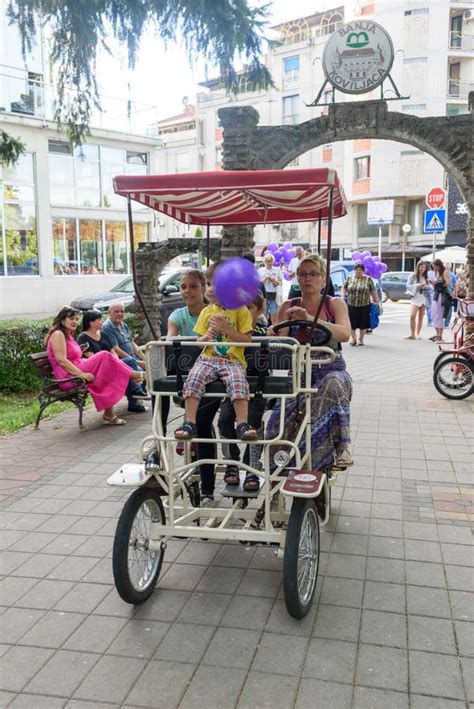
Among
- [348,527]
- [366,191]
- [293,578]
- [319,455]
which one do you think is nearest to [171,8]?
[319,455]

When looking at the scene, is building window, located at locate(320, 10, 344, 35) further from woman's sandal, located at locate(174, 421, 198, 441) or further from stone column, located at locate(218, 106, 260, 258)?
woman's sandal, located at locate(174, 421, 198, 441)

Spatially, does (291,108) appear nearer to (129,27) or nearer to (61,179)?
(61,179)

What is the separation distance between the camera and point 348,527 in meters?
4.50

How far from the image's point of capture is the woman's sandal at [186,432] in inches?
140

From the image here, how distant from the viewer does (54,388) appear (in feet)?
23.7

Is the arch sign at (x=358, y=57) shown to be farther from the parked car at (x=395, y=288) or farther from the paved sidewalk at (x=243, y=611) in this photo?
the parked car at (x=395, y=288)

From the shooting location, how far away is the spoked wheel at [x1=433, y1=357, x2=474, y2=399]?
8.80 metres

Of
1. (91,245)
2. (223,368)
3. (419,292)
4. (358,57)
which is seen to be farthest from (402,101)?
(223,368)

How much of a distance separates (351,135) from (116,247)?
16669mm

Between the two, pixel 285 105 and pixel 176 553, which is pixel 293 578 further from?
pixel 285 105

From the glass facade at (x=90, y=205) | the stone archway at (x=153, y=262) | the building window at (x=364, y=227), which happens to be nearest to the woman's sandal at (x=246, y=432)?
the stone archway at (x=153, y=262)

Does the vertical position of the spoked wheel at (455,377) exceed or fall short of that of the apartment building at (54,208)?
it falls short

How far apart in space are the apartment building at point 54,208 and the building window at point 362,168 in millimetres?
20614

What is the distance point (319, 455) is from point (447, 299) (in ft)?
35.8
